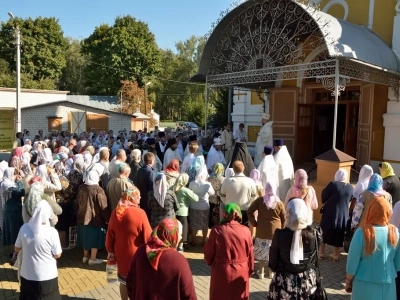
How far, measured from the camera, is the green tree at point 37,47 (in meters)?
42.3

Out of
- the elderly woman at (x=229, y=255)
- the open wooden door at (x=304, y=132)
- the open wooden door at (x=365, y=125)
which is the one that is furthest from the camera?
the open wooden door at (x=304, y=132)

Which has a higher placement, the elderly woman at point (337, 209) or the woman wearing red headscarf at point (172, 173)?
the woman wearing red headscarf at point (172, 173)

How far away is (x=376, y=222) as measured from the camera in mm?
3412

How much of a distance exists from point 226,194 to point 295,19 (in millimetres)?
6569

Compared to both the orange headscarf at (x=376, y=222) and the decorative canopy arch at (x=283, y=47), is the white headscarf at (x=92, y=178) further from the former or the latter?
Result: the decorative canopy arch at (x=283, y=47)

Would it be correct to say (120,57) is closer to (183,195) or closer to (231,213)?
(183,195)

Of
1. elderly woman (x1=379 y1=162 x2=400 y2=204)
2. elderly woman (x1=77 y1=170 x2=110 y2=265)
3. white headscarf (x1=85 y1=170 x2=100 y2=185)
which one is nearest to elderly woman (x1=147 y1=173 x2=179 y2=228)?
elderly woman (x1=77 y1=170 x2=110 y2=265)

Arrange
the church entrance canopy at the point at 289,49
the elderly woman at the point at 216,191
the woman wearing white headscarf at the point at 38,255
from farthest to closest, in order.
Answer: the church entrance canopy at the point at 289,49 → the elderly woman at the point at 216,191 → the woman wearing white headscarf at the point at 38,255

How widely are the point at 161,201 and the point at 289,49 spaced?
745 centimetres

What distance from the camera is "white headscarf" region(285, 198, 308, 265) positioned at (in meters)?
3.37

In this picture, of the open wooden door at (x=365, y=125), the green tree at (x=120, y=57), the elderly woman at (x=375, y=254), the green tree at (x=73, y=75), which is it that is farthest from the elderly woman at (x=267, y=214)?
the green tree at (x=73, y=75)

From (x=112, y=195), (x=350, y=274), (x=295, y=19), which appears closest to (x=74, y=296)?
(x=112, y=195)

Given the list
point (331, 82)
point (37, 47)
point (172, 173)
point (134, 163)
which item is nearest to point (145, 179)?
point (172, 173)

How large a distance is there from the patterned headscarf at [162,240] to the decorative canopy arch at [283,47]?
7.38 metres
